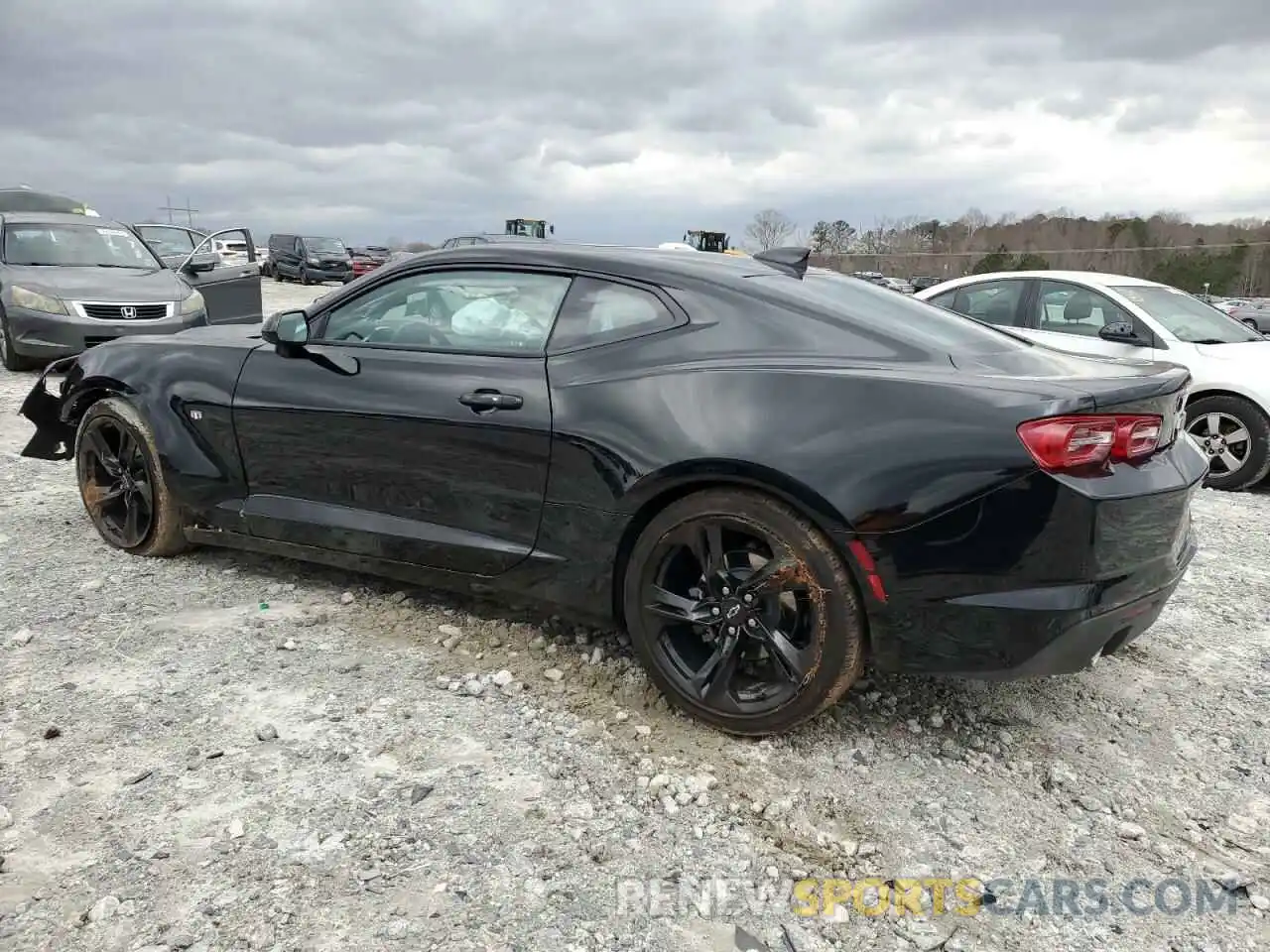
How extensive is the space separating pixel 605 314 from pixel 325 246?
100ft

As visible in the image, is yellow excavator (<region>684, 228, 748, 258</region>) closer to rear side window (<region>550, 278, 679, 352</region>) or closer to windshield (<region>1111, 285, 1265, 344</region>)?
windshield (<region>1111, 285, 1265, 344</region>)

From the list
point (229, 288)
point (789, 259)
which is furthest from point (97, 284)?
point (789, 259)

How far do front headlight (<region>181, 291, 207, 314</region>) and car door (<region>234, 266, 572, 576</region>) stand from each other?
6.51m

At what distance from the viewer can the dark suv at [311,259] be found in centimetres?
3006

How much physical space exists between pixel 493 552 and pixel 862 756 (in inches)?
53.3

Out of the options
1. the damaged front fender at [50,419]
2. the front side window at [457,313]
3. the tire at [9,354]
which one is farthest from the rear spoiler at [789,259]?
the tire at [9,354]

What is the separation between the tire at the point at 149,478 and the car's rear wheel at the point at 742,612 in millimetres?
2314

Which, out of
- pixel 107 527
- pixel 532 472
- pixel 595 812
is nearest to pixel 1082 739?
pixel 595 812

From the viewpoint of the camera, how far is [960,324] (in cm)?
320

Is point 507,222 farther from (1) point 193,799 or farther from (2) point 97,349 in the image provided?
(1) point 193,799

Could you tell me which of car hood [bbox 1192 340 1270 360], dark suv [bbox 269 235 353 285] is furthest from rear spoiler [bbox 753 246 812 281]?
dark suv [bbox 269 235 353 285]

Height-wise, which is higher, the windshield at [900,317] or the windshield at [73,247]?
the windshield at [73,247]

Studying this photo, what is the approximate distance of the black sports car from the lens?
2395 millimetres

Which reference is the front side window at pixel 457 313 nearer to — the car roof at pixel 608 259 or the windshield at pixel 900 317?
the car roof at pixel 608 259
